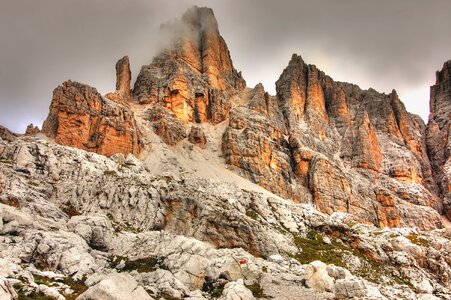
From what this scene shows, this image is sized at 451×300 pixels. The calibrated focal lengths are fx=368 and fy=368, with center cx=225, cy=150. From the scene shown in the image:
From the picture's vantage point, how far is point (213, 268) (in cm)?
5375

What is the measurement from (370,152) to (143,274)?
144 metres

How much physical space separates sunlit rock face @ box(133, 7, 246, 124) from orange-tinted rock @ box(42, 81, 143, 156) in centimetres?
3695

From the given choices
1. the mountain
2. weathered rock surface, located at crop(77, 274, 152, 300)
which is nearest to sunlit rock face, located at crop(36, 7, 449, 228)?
the mountain

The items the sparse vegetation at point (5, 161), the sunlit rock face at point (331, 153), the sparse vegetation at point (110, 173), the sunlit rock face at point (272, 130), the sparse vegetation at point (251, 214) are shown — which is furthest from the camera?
the sunlit rock face at point (331, 153)

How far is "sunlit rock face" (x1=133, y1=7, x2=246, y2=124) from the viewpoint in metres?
161

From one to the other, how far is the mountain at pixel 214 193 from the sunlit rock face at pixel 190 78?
744 millimetres

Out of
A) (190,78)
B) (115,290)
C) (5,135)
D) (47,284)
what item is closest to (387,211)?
(190,78)

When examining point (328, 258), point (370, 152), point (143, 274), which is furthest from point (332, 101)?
point (143, 274)

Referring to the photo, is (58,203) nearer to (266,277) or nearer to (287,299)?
(266,277)

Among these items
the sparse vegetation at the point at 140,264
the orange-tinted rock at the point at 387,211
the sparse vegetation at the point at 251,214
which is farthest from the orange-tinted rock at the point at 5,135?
the orange-tinted rock at the point at 387,211

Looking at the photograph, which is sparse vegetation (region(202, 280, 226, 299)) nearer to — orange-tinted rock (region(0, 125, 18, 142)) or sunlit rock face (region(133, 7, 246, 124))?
orange-tinted rock (region(0, 125, 18, 142))

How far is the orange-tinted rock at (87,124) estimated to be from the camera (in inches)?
4432

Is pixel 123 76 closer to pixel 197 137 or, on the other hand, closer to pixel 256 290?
pixel 197 137

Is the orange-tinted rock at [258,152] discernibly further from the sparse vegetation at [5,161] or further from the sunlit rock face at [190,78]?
the sparse vegetation at [5,161]
